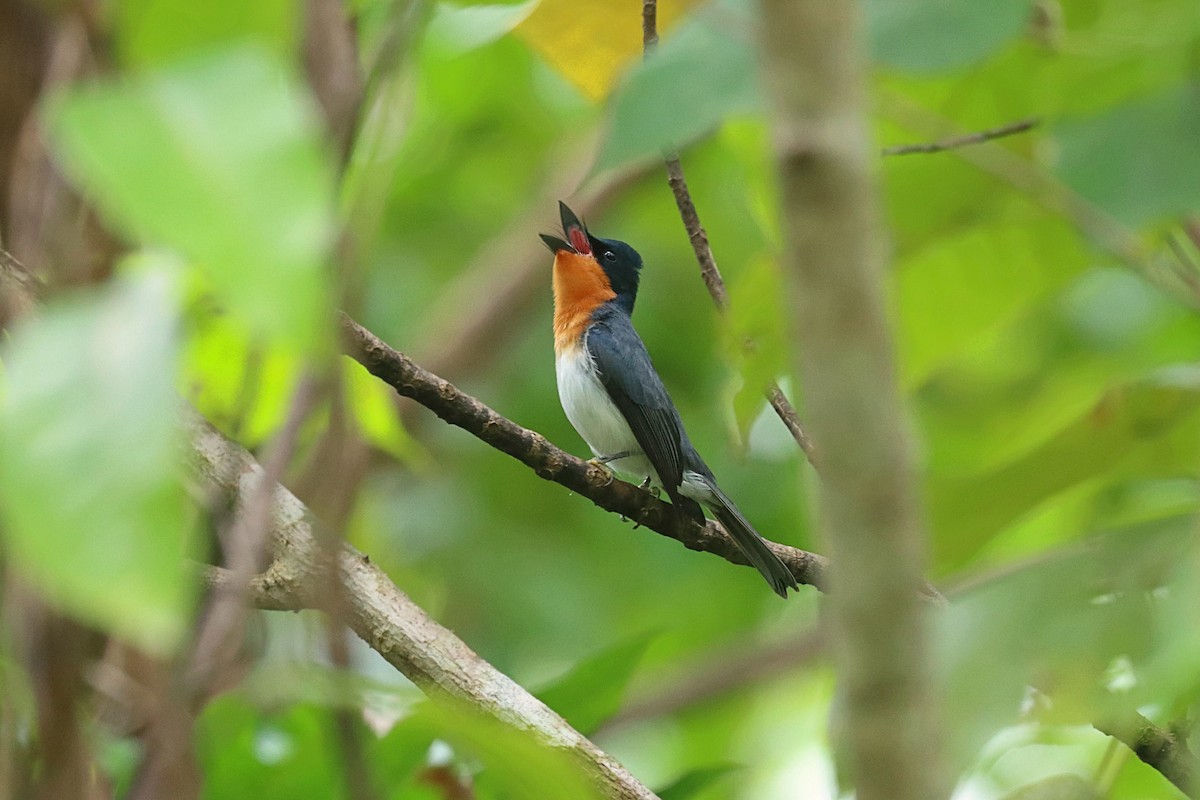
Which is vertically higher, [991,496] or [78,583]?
[991,496]

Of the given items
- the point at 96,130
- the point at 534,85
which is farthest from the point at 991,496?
the point at 534,85

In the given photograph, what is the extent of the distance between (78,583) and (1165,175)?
114 cm

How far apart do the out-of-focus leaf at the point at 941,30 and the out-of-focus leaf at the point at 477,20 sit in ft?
2.72

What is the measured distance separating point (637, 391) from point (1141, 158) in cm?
388

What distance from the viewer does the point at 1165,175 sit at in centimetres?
132

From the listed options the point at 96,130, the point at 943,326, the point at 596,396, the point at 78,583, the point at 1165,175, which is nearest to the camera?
the point at 78,583

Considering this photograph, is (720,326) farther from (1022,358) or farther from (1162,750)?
(1022,358)

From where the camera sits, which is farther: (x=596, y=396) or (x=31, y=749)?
(x=596, y=396)

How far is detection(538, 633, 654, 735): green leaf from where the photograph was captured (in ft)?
8.28

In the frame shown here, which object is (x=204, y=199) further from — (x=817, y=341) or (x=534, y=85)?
(x=534, y=85)

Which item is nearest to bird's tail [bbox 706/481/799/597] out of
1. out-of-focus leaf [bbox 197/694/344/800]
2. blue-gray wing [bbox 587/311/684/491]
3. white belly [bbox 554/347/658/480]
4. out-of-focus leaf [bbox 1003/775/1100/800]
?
blue-gray wing [bbox 587/311/684/491]

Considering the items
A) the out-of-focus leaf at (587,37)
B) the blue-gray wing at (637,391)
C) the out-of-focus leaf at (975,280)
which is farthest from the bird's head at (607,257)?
the out-of-focus leaf at (975,280)

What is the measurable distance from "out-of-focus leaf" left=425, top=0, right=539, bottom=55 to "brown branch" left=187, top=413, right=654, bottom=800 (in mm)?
810

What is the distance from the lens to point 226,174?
748 millimetres
